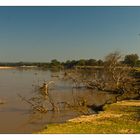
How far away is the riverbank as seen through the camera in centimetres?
1642

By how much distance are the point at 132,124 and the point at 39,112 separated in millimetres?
8658

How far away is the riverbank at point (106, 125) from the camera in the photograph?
16422mm

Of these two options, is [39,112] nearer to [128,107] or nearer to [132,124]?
[128,107]

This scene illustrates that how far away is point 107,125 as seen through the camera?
17.7 meters

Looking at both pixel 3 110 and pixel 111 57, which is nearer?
pixel 3 110

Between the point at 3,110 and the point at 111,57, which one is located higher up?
the point at 111,57

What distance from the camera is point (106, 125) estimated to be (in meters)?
17.7

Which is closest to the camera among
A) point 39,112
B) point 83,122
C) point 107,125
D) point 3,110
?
point 107,125
